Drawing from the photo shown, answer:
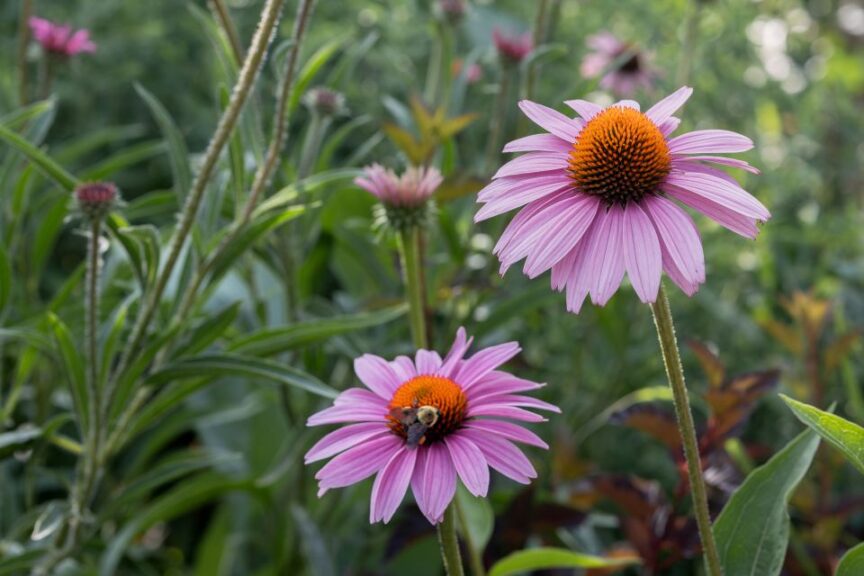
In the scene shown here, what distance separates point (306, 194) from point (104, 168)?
269 mm

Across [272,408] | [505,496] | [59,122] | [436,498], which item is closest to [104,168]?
[272,408]

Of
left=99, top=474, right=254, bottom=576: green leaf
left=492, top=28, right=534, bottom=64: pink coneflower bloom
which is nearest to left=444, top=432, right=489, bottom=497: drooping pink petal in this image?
left=99, top=474, right=254, bottom=576: green leaf

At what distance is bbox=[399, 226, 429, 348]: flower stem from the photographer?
0.77 meters

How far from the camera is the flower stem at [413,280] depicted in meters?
0.77

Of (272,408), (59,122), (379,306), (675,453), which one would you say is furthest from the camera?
(59,122)

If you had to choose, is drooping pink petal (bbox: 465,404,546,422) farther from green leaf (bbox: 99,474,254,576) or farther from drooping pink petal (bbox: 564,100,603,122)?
green leaf (bbox: 99,474,254,576)

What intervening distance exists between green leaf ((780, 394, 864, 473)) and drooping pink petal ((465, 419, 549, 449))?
0.45ft

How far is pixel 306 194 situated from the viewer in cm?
91

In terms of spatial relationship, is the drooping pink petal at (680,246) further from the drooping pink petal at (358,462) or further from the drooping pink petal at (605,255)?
the drooping pink petal at (358,462)

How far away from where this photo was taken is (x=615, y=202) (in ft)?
1.91

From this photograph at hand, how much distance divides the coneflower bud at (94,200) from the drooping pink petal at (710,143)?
1.34 feet

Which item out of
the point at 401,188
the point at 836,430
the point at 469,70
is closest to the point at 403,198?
the point at 401,188

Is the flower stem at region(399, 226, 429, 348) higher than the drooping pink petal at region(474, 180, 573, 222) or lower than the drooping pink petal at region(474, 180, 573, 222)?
lower

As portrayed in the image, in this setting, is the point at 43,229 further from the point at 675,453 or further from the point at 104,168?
the point at 675,453
